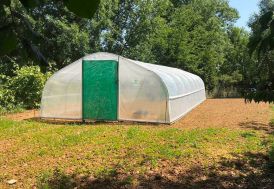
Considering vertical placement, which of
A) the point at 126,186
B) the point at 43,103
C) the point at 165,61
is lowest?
the point at 126,186

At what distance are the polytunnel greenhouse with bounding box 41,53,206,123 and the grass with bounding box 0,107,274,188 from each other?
1328 mm

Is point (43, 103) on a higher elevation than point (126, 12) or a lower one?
lower

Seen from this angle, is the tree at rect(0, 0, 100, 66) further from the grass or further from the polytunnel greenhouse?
the polytunnel greenhouse

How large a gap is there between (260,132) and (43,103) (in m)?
6.93

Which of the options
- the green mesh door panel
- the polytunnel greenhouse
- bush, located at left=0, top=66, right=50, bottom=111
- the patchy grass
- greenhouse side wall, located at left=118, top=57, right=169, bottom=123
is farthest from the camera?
bush, located at left=0, top=66, right=50, bottom=111

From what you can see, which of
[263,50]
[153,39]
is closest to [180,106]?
[263,50]

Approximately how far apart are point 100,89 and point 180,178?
7.13 meters

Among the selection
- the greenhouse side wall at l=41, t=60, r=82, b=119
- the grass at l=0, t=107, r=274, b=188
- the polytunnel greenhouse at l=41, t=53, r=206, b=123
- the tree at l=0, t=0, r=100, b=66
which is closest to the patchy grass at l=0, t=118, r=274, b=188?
the grass at l=0, t=107, r=274, b=188

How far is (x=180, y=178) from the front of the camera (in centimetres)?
641

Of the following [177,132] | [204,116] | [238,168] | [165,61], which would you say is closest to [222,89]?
[165,61]

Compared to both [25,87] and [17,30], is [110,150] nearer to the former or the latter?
[17,30]

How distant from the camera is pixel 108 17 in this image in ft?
80.7

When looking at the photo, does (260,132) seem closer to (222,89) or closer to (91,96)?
(91,96)

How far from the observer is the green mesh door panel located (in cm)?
1292
